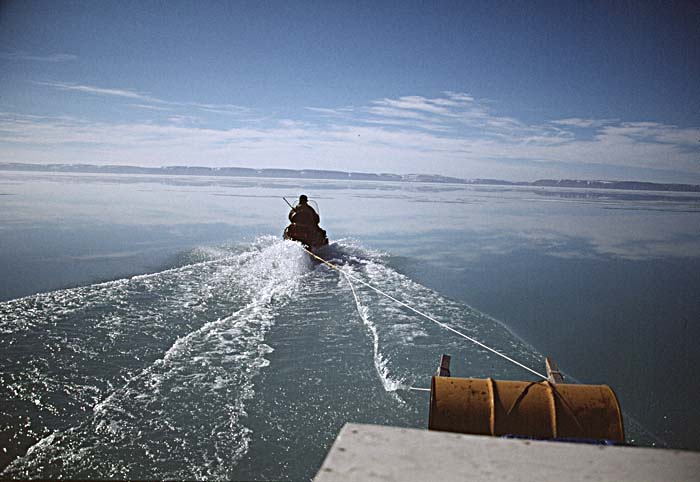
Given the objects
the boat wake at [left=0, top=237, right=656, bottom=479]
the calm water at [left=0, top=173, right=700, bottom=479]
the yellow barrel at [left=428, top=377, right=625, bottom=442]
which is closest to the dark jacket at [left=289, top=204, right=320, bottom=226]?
the calm water at [left=0, top=173, right=700, bottom=479]

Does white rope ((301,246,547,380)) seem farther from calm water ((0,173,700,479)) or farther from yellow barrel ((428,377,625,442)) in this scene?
yellow barrel ((428,377,625,442))

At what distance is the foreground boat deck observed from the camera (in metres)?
1.54

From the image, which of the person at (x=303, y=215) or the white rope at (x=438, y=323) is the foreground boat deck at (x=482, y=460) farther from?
the person at (x=303, y=215)

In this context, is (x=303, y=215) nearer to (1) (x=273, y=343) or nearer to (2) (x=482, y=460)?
(1) (x=273, y=343)

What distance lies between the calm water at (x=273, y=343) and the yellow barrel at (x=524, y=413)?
152 cm

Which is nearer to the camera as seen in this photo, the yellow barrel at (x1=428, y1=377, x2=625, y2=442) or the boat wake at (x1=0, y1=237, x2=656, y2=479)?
the yellow barrel at (x1=428, y1=377, x2=625, y2=442)

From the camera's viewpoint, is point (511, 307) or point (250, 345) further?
point (511, 307)

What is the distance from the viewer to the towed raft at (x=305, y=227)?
55.0 feet

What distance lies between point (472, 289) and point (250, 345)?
20.3ft

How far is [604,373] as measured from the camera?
6.83 meters

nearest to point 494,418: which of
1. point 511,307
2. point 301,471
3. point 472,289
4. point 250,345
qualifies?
point 301,471

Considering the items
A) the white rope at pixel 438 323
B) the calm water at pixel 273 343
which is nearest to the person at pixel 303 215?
the calm water at pixel 273 343

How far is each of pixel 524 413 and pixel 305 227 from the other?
45.3 feet

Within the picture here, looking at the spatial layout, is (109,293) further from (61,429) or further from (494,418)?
(494,418)
